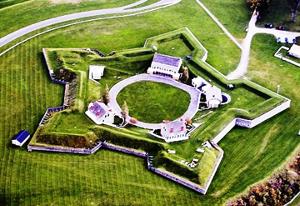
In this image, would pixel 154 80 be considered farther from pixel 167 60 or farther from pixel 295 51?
pixel 295 51

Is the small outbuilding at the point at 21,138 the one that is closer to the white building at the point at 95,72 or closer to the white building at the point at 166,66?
the white building at the point at 95,72

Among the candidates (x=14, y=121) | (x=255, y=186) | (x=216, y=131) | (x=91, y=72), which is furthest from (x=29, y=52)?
(x=255, y=186)

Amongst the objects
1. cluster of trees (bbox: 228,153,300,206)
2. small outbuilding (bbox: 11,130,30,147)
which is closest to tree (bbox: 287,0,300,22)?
cluster of trees (bbox: 228,153,300,206)

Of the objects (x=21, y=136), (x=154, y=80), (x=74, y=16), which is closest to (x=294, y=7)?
(x=154, y=80)

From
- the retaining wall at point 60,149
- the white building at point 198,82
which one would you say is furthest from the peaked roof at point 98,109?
the white building at point 198,82

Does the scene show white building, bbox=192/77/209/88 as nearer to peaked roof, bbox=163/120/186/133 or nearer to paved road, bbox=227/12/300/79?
paved road, bbox=227/12/300/79
